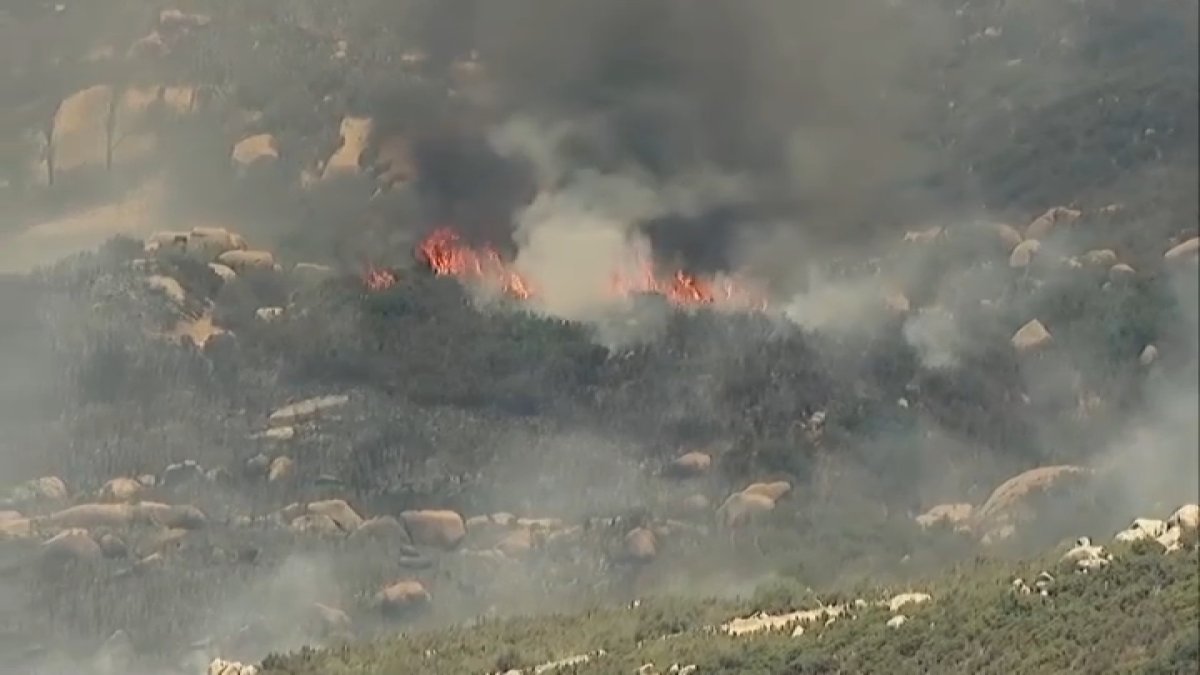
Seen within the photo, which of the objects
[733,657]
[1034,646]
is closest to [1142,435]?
[1034,646]

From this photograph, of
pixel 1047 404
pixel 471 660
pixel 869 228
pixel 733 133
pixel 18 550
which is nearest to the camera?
pixel 18 550

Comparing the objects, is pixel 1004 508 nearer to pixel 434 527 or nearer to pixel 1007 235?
pixel 1007 235

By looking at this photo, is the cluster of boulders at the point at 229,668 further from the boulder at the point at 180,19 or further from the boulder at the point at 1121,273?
the boulder at the point at 1121,273

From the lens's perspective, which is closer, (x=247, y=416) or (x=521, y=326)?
(x=247, y=416)

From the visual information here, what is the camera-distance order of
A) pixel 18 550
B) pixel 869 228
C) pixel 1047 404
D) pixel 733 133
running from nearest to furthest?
pixel 18 550
pixel 733 133
pixel 869 228
pixel 1047 404

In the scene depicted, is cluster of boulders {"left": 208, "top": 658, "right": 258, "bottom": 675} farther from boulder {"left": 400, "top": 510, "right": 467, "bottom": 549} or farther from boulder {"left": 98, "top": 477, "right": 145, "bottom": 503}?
boulder {"left": 400, "top": 510, "right": 467, "bottom": 549}

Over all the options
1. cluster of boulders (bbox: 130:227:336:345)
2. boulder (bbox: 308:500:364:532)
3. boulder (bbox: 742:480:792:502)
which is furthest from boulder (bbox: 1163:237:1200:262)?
cluster of boulders (bbox: 130:227:336:345)

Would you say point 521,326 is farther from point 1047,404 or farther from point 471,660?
point 1047,404

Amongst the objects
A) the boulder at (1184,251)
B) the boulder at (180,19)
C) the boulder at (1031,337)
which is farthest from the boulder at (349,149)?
the boulder at (1184,251)
